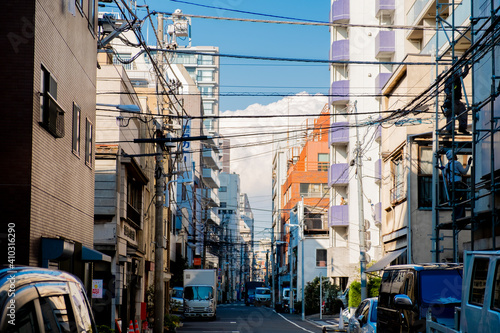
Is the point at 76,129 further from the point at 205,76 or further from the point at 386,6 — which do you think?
the point at 205,76

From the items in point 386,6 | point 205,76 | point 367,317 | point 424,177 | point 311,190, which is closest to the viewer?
point 367,317

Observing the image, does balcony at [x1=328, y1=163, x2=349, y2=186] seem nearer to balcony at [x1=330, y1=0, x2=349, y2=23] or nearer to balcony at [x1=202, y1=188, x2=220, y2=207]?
balcony at [x1=330, y1=0, x2=349, y2=23]

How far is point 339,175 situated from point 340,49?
32.2ft

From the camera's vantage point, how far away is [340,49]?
56812 mm

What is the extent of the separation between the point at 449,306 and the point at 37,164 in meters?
8.81

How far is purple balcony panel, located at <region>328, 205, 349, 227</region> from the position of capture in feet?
194

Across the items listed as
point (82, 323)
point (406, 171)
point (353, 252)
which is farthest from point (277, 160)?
point (82, 323)

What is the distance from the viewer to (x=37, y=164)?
1543 cm

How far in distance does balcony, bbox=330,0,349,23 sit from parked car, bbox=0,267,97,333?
51.7 m

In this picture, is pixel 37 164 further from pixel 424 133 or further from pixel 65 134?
pixel 424 133

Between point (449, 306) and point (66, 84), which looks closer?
point (449, 306)

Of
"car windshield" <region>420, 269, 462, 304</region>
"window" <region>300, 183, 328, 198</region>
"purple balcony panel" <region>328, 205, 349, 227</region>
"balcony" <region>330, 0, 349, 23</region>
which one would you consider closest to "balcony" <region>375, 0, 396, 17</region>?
"balcony" <region>330, 0, 349, 23</region>

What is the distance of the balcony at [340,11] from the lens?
5641 centimetres

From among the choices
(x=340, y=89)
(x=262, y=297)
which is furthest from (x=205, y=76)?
(x=340, y=89)
